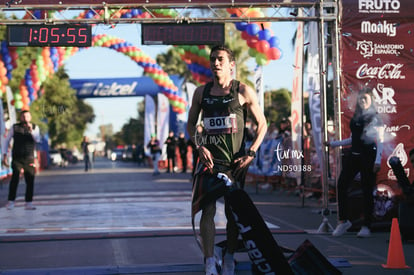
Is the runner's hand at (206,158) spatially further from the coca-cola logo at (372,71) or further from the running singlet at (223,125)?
the coca-cola logo at (372,71)

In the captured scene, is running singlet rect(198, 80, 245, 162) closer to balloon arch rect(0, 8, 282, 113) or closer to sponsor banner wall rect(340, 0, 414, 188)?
sponsor banner wall rect(340, 0, 414, 188)

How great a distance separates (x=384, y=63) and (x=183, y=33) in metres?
2.82

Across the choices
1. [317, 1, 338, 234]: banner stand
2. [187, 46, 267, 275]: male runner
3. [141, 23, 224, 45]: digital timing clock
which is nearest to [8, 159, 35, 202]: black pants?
[141, 23, 224, 45]: digital timing clock

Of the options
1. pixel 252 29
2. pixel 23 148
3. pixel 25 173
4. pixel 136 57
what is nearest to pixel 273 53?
pixel 252 29

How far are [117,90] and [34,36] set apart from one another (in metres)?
34.3

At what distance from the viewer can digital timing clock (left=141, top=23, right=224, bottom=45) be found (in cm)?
973

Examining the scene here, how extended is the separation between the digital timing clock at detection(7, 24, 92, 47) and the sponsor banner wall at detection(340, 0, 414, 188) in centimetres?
363

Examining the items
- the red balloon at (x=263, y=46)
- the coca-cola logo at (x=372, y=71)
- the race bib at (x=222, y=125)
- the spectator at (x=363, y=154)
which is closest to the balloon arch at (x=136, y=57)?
the red balloon at (x=263, y=46)

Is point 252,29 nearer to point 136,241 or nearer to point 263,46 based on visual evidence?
point 263,46

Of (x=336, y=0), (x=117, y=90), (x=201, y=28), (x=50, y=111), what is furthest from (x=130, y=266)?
(x=117, y=90)

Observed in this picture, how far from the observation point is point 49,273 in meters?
6.11

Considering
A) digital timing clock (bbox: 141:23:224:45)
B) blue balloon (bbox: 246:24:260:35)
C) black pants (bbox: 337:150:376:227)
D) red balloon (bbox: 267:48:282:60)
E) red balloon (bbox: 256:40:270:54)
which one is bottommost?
black pants (bbox: 337:150:376:227)

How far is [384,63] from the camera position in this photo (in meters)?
9.35

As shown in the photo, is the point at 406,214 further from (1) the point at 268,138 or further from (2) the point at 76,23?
(1) the point at 268,138
